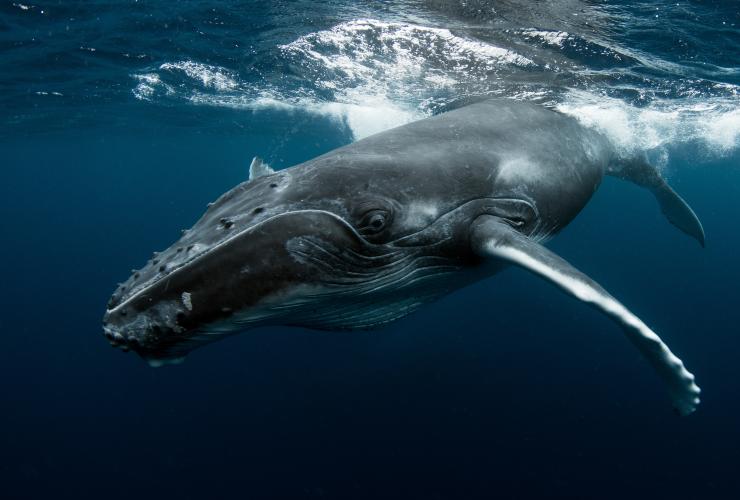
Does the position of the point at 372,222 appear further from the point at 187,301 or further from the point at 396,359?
the point at 396,359

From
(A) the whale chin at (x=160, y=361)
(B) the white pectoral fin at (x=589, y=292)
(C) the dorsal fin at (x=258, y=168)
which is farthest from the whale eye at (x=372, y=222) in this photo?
(C) the dorsal fin at (x=258, y=168)

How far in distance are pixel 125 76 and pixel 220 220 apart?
22.5m

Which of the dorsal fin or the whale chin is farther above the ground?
the whale chin

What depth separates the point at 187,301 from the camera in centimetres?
304

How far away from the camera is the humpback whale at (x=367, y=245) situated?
10.2 feet

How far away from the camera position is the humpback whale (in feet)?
10.2

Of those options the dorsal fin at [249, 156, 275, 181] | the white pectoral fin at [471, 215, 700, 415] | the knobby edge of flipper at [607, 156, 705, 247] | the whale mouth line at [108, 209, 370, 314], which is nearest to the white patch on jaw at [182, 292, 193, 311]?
the whale mouth line at [108, 209, 370, 314]

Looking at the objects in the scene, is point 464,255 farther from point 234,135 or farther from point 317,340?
point 234,135

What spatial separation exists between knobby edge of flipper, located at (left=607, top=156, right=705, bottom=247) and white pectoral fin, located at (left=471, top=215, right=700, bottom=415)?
8435 millimetres

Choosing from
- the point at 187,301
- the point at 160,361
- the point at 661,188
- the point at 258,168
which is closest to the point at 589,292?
the point at 187,301

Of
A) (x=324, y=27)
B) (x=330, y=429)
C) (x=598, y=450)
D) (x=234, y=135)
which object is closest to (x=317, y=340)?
(x=330, y=429)

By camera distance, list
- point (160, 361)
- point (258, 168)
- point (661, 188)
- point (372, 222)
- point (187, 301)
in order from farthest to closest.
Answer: point (661, 188) < point (258, 168) < point (372, 222) < point (160, 361) < point (187, 301)

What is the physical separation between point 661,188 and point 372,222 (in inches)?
453

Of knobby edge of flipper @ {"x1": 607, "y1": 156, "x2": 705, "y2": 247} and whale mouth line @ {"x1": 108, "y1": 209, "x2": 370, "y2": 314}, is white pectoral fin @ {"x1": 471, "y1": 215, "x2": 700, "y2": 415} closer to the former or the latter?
whale mouth line @ {"x1": 108, "y1": 209, "x2": 370, "y2": 314}
